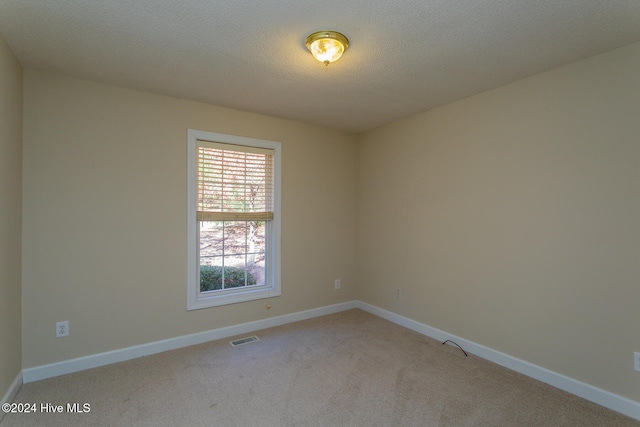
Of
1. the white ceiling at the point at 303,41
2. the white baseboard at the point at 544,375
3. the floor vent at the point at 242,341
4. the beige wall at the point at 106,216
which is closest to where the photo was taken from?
the white ceiling at the point at 303,41

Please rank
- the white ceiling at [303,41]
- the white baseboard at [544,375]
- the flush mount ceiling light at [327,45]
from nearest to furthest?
the white ceiling at [303,41]
the flush mount ceiling light at [327,45]
the white baseboard at [544,375]

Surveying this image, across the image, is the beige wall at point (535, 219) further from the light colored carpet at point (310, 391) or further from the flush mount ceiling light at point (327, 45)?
the flush mount ceiling light at point (327, 45)

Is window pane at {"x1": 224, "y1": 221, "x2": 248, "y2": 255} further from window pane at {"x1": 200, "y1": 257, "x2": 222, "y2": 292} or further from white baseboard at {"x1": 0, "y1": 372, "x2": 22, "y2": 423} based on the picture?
white baseboard at {"x1": 0, "y1": 372, "x2": 22, "y2": 423}

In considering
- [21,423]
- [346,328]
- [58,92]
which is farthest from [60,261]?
[346,328]

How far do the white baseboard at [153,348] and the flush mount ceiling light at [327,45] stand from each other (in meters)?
2.75

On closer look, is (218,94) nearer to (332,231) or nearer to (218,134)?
(218,134)

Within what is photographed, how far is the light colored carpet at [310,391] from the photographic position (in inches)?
79.0

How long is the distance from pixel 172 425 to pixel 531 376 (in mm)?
2650

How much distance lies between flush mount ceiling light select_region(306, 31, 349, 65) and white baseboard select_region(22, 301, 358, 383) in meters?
2.75

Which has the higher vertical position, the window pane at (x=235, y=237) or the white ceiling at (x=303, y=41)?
the white ceiling at (x=303, y=41)

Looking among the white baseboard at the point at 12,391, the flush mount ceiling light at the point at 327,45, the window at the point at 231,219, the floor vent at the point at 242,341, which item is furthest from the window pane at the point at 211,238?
the flush mount ceiling light at the point at 327,45

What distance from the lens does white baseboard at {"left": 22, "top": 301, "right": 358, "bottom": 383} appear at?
2.48m

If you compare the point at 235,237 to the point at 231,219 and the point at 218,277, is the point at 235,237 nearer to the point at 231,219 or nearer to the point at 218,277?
the point at 231,219

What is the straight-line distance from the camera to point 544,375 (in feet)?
8.05
